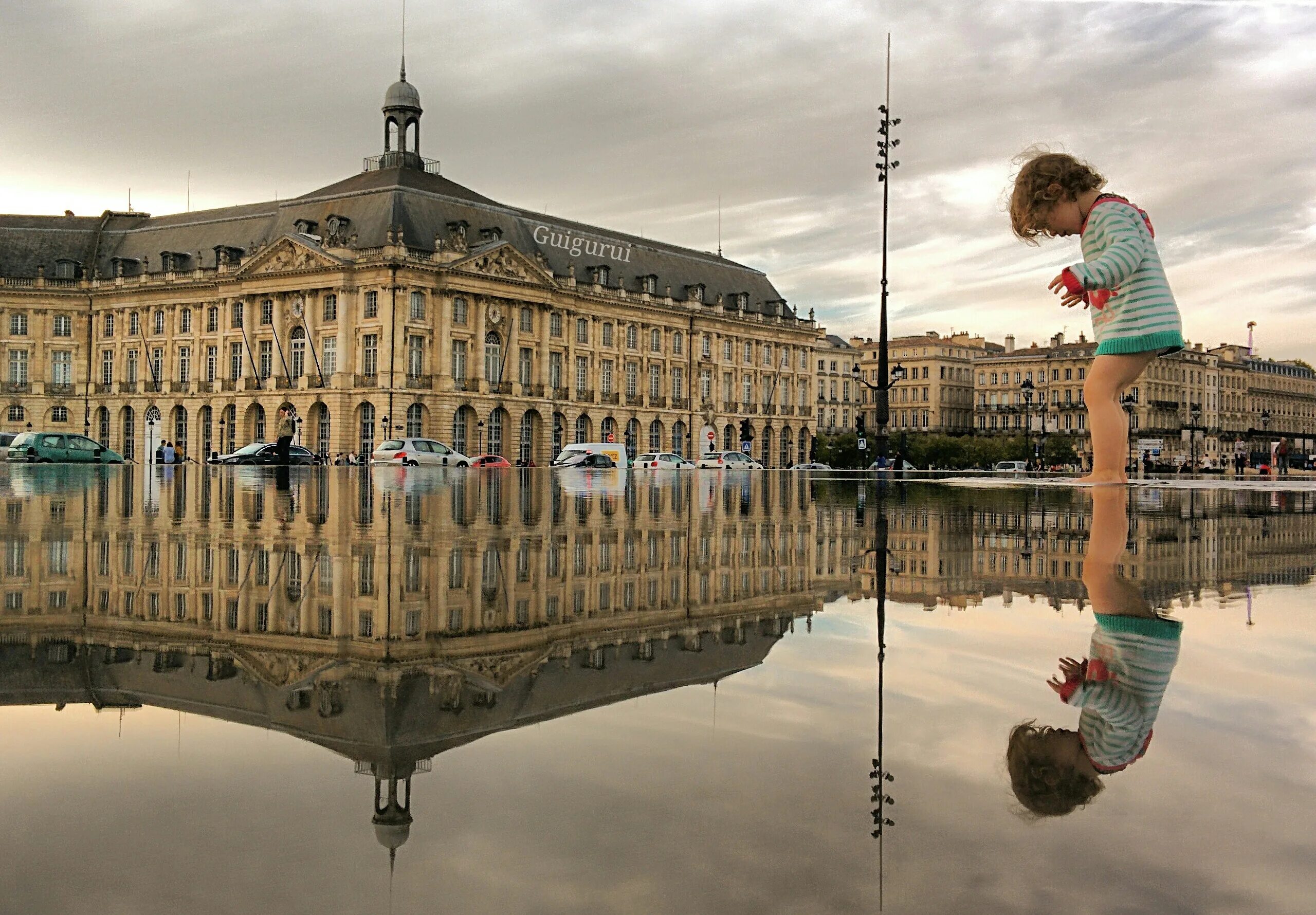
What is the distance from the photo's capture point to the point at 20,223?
7362cm

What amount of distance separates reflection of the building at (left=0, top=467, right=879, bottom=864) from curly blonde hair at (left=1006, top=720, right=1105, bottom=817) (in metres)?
0.74

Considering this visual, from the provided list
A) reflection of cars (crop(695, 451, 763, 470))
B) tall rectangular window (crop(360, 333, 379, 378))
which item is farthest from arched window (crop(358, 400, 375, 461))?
reflection of cars (crop(695, 451, 763, 470))

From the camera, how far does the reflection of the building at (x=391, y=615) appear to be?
6.50 ft

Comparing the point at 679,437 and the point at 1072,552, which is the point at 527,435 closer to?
the point at 679,437

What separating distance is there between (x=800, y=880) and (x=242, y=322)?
6803 centimetres

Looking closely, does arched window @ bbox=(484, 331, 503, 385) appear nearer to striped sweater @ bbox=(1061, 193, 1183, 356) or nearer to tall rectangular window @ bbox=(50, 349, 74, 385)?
tall rectangular window @ bbox=(50, 349, 74, 385)

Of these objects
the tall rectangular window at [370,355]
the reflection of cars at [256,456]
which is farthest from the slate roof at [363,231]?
the reflection of cars at [256,456]

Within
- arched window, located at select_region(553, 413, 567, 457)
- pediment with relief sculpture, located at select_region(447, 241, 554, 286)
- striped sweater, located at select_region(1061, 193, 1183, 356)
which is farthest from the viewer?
arched window, located at select_region(553, 413, 567, 457)

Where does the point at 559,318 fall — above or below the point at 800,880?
above

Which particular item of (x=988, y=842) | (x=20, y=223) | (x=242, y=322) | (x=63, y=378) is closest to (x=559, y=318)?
(x=242, y=322)

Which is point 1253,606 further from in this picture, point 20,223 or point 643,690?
point 20,223

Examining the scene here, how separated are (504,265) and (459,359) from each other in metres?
6.19

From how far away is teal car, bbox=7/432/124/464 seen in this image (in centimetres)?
3331

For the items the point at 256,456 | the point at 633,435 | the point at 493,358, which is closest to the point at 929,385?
the point at 633,435
